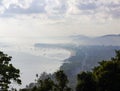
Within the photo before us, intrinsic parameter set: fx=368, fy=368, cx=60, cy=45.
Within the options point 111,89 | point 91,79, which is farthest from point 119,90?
point 91,79

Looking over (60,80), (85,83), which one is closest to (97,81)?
(85,83)

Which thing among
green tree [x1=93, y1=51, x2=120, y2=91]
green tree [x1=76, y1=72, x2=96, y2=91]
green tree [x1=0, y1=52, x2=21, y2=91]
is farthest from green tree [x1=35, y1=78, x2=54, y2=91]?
green tree [x1=0, y1=52, x2=21, y2=91]

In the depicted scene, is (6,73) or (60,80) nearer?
(6,73)

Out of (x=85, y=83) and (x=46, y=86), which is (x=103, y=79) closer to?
(x=85, y=83)

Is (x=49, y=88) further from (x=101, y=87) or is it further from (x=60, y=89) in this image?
(x=101, y=87)

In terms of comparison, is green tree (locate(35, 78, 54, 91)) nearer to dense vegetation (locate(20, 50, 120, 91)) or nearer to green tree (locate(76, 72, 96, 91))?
dense vegetation (locate(20, 50, 120, 91))

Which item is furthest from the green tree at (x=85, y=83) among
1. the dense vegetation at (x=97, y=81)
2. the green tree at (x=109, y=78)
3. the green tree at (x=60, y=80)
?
the green tree at (x=60, y=80)

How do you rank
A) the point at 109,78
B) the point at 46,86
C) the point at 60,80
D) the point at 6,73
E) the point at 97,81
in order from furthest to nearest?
the point at 60,80 → the point at 97,81 → the point at 109,78 → the point at 46,86 → the point at 6,73

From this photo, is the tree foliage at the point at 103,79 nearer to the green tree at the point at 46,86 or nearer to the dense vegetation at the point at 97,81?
the dense vegetation at the point at 97,81

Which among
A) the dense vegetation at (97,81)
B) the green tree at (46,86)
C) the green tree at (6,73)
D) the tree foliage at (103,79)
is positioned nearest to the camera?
the green tree at (6,73)
